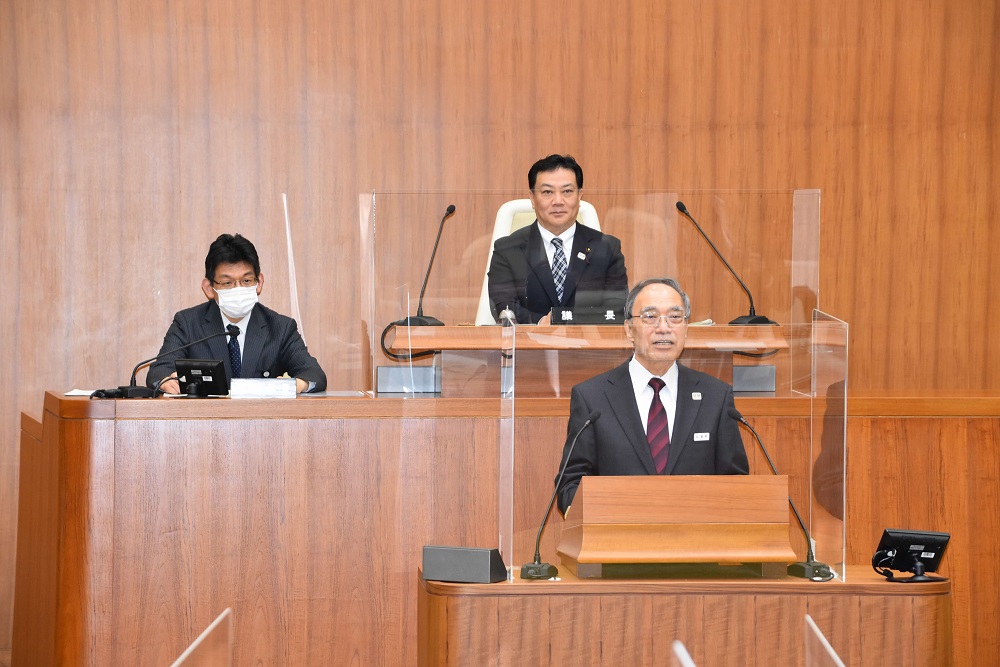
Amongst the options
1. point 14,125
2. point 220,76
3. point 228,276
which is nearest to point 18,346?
point 14,125

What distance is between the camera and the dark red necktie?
8.90ft

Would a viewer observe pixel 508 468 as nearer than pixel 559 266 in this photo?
Yes

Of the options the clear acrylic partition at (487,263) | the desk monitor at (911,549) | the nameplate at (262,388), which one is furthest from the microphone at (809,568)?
the nameplate at (262,388)

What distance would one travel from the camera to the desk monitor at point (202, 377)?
3420mm

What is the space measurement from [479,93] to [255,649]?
3.18m

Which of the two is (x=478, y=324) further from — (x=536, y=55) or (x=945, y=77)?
(x=945, y=77)

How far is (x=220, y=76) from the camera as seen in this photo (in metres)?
5.47

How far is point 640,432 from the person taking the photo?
2.73 metres

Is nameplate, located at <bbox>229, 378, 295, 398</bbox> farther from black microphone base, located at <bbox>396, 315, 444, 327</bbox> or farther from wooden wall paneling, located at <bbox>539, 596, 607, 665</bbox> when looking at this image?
wooden wall paneling, located at <bbox>539, 596, 607, 665</bbox>

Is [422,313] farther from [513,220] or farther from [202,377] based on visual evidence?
[202,377]

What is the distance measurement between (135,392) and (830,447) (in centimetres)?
200

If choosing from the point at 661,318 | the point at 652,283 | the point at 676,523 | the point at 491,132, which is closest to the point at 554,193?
the point at 652,283

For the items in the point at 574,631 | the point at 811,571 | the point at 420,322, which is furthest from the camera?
the point at 420,322

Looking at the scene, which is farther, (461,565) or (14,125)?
(14,125)
